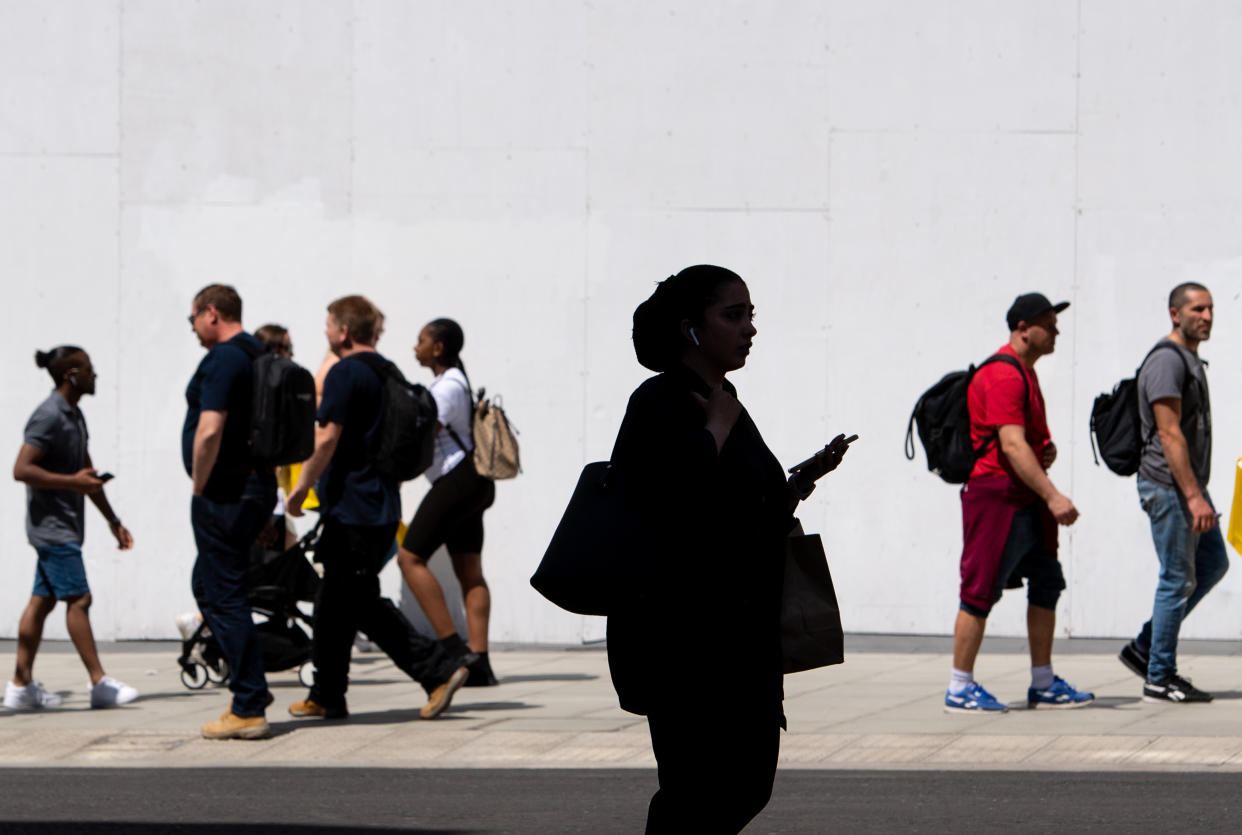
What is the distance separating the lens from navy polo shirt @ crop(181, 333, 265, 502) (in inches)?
326

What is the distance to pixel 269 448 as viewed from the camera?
8.29m

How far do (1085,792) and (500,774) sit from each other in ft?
7.39

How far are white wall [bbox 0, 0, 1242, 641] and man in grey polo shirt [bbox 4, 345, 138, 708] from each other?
2.69 m

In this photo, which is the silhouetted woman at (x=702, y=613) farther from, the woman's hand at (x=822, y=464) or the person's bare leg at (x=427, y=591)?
the person's bare leg at (x=427, y=591)

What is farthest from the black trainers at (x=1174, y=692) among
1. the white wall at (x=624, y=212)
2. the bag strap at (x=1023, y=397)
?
the white wall at (x=624, y=212)

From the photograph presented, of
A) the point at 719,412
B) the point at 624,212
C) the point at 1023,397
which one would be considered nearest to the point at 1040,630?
the point at 1023,397

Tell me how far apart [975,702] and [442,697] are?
8.11 ft

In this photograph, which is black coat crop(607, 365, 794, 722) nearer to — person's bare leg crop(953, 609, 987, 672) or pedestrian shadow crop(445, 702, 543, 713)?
person's bare leg crop(953, 609, 987, 672)

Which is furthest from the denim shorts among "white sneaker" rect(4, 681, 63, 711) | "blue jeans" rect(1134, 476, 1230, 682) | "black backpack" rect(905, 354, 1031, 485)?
"blue jeans" rect(1134, 476, 1230, 682)

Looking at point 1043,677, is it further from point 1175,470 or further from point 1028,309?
point 1028,309

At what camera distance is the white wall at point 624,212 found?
1176cm

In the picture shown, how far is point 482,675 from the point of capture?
10.1 metres

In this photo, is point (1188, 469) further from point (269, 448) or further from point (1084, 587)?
point (269, 448)

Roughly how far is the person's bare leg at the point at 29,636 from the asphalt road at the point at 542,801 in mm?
1659
